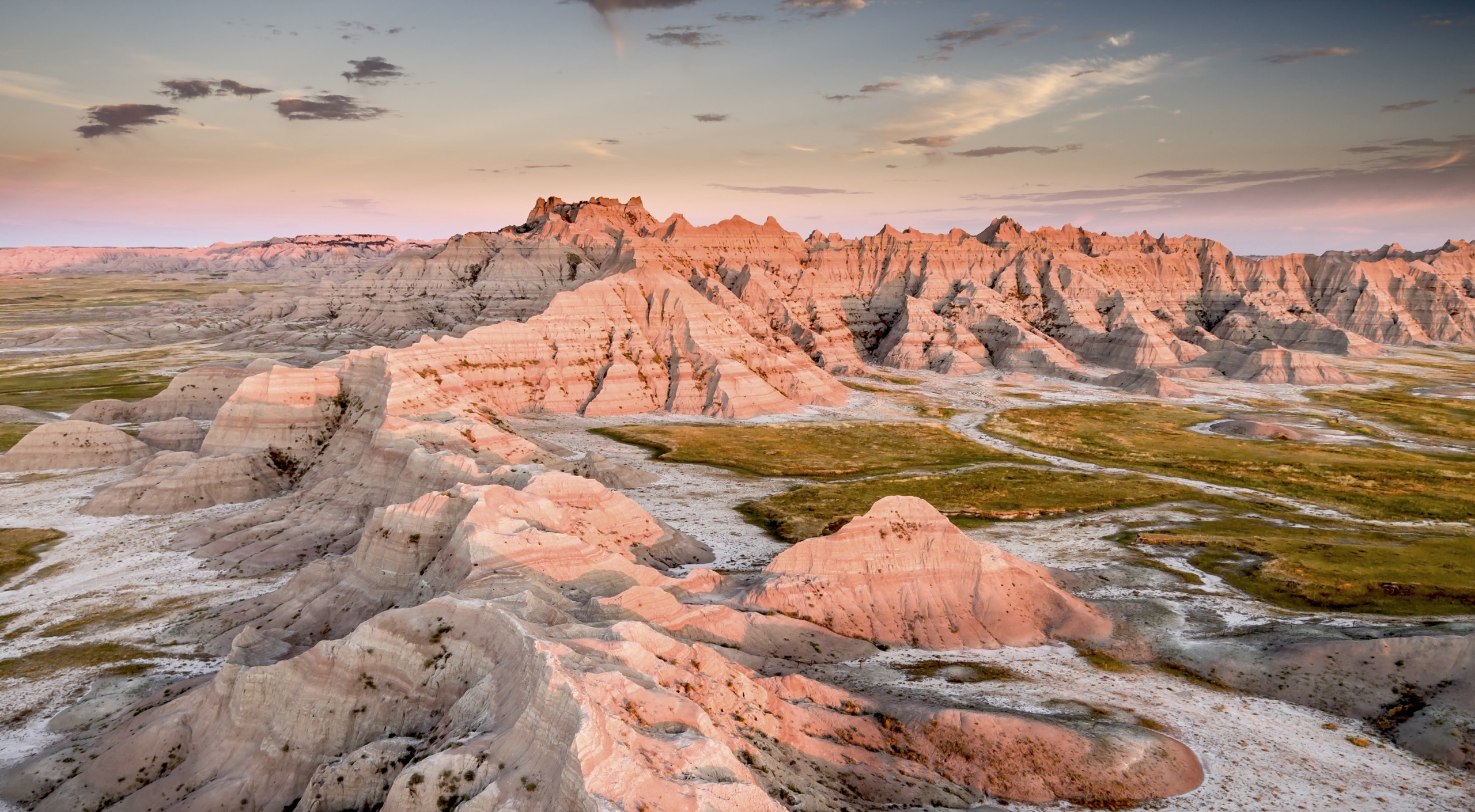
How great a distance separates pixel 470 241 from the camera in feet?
630

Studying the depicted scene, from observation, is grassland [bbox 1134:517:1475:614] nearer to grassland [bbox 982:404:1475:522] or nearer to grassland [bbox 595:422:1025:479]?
grassland [bbox 982:404:1475:522]

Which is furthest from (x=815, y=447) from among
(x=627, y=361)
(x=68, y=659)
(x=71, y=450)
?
(x=71, y=450)

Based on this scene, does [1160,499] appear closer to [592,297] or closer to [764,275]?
[592,297]

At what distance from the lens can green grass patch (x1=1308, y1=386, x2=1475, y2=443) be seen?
348 feet

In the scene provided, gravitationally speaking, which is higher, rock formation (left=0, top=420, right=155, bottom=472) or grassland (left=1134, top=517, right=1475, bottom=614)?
rock formation (left=0, top=420, right=155, bottom=472)

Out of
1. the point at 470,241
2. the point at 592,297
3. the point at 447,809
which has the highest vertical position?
the point at 470,241

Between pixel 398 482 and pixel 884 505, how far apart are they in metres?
31.5

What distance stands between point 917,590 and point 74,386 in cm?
13772

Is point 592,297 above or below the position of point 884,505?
above

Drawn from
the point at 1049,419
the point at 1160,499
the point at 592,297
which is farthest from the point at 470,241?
the point at 1160,499

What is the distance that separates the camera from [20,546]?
54125 millimetres

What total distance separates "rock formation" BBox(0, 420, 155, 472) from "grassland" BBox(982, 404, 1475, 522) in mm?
95585

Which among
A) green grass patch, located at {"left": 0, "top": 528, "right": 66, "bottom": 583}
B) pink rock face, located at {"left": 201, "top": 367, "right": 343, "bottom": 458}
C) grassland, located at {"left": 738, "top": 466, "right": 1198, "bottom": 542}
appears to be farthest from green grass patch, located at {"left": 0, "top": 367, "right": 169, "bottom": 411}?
grassland, located at {"left": 738, "top": 466, "right": 1198, "bottom": 542}

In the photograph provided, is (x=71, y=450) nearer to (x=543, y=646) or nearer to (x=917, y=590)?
(x=543, y=646)
